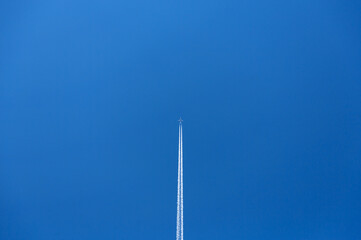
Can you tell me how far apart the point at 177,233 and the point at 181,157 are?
483cm

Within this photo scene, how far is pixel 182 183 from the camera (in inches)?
1088

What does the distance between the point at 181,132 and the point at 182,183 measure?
3.31 m

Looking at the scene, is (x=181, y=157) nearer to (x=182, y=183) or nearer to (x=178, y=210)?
(x=182, y=183)

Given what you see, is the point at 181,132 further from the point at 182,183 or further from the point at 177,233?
the point at 177,233

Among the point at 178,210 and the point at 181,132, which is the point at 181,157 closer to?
the point at 181,132

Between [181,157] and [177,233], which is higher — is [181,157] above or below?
above

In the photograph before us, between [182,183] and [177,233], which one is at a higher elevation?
[182,183]

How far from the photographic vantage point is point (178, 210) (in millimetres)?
27594

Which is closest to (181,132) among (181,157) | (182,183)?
(181,157)

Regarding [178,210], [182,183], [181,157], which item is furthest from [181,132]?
[178,210]

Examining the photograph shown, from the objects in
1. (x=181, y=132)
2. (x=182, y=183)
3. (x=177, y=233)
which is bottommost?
(x=177, y=233)

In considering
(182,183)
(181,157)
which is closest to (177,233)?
(182,183)

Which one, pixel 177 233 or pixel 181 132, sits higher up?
pixel 181 132

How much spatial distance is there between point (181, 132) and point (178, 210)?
5.05 metres
